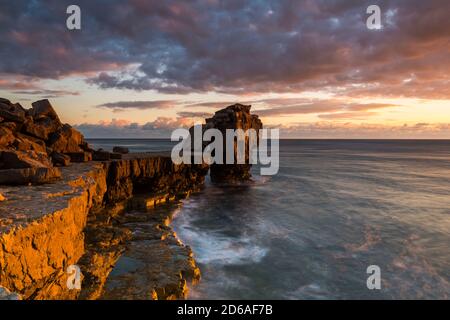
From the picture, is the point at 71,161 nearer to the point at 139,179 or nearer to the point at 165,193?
the point at 139,179

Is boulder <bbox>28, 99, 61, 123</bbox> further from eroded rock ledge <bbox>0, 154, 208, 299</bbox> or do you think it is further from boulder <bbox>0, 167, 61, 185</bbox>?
boulder <bbox>0, 167, 61, 185</bbox>

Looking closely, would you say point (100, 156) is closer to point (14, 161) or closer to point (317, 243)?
point (14, 161)

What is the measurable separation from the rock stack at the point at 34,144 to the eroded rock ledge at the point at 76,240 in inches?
36.0

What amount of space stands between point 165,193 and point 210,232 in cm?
976

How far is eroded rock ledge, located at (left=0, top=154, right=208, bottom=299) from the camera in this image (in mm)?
6711

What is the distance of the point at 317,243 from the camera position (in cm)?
2214

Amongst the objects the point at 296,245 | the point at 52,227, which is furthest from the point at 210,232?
the point at 52,227

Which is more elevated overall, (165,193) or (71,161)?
(71,161)

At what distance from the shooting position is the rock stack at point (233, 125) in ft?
149

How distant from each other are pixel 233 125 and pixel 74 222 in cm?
3647

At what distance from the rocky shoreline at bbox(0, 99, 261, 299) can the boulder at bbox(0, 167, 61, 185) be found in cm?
3

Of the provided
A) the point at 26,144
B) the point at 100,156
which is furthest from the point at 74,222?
the point at 100,156

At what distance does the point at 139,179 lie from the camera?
98.5 ft
